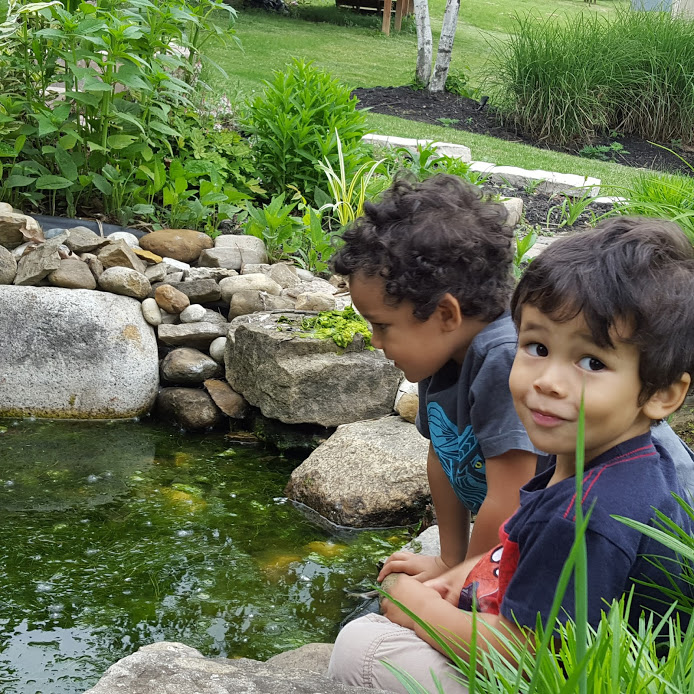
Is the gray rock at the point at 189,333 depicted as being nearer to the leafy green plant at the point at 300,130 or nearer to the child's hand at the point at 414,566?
the leafy green plant at the point at 300,130

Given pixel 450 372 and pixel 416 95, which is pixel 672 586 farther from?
pixel 416 95

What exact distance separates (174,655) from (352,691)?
0.39 m

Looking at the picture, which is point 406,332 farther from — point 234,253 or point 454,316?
point 234,253

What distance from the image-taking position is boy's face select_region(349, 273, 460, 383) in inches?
84.4

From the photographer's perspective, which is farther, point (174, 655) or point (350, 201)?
point (350, 201)

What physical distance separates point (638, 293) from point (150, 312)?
3459 millimetres

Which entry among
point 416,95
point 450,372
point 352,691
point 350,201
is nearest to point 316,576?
point 450,372

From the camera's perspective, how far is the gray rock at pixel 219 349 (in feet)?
14.9

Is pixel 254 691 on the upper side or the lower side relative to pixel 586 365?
lower

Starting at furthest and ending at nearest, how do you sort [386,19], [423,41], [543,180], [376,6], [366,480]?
1. [376,6]
2. [386,19]
3. [423,41]
4. [543,180]
5. [366,480]

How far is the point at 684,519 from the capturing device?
1.45 meters

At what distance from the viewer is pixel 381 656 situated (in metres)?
1.79

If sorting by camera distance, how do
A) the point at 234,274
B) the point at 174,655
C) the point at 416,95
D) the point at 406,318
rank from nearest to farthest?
the point at 174,655 → the point at 406,318 → the point at 234,274 → the point at 416,95

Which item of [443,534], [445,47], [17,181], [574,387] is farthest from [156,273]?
[445,47]
